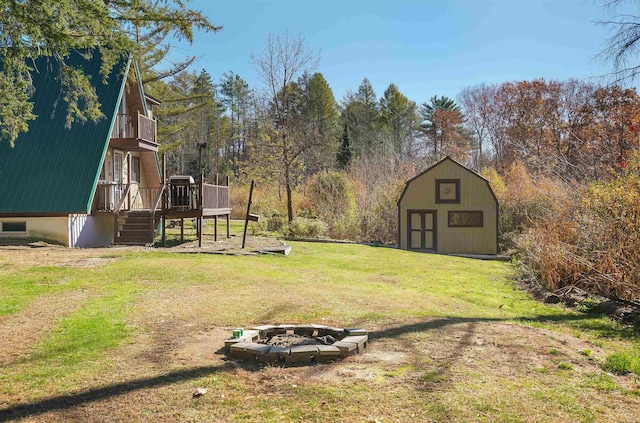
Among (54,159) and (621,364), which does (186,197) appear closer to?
(54,159)

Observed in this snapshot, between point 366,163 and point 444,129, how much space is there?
2483 centimetres

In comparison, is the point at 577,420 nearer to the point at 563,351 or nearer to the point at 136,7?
the point at 563,351

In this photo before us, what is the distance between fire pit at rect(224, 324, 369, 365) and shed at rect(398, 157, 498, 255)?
780 inches

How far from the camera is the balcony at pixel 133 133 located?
65.2ft

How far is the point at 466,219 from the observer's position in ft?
85.3

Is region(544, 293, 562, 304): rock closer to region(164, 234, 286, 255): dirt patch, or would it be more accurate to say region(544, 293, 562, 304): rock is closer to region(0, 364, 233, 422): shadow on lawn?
region(0, 364, 233, 422): shadow on lawn

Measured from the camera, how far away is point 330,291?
10.1 meters

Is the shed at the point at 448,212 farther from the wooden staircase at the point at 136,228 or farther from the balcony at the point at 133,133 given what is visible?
the wooden staircase at the point at 136,228

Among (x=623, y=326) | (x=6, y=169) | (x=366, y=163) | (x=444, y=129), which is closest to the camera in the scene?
(x=623, y=326)

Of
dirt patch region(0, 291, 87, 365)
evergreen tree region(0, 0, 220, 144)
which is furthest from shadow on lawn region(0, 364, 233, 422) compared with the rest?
evergreen tree region(0, 0, 220, 144)

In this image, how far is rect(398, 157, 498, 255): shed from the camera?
2567 cm

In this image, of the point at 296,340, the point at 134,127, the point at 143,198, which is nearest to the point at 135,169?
the point at 143,198

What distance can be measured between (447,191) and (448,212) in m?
1.07

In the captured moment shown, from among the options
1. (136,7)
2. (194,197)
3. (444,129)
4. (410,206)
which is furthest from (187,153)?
(136,7)
